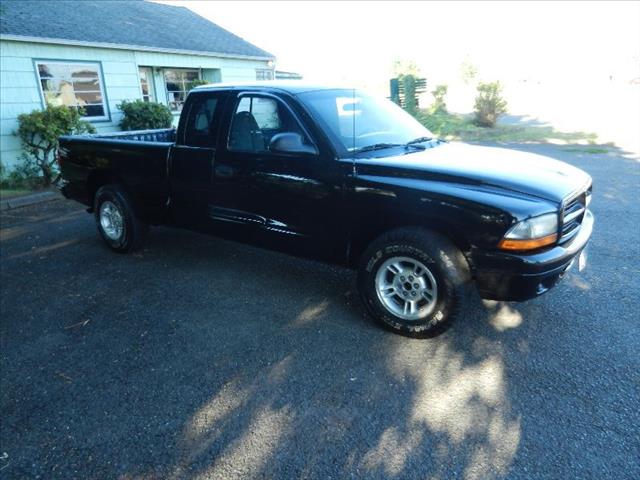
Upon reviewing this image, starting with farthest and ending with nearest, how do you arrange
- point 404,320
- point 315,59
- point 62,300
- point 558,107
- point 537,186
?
1. point 315,59
2. point 558,107
3. point 62,300
4. point 404,320
5. point 537,186

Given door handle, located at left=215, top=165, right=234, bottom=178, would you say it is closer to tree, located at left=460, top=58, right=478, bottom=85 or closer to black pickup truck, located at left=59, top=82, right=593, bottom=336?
black pickup truck, located at left=59, top=82, right=593, bottom=336

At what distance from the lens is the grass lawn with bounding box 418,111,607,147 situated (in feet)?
44.9

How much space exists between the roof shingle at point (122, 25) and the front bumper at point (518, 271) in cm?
1070

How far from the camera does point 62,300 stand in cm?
438

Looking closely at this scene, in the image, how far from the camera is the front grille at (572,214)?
10.4 feet

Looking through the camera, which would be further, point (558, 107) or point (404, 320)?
point (558, 107)

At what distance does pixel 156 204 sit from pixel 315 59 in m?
69.1

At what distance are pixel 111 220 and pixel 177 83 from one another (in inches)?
429

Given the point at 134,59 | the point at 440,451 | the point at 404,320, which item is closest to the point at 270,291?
the point at 404,320

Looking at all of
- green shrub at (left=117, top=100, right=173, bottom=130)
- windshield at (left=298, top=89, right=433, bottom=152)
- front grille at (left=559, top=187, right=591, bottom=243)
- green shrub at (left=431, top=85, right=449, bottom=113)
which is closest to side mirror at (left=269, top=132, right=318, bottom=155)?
windshield at (left=298, top=89, right=433, bottom=152)

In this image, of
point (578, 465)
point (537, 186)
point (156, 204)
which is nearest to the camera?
point (578, 465)

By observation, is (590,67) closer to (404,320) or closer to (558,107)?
(558,107)

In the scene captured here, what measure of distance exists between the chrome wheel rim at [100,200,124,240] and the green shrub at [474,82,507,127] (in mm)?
14721

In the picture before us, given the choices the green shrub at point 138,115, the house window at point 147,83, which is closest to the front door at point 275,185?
the green shrub at point 138,115
